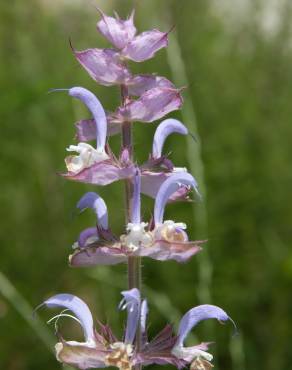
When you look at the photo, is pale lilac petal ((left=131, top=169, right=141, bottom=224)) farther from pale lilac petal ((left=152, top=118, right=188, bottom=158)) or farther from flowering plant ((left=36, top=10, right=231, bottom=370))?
pale lilac petal ((left=152, top=118, right=188, bottom=158))

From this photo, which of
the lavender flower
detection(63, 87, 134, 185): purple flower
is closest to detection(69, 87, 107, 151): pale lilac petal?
detection(63, 87, 134, 185): purple flower

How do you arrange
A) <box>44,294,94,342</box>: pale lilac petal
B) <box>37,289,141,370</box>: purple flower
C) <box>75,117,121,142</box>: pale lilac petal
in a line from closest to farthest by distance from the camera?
<box>37,289,141,370</box>: purple flower → <box>44,294,94,342</box>: pale lilac petal → <box>75,117,121,142</box>: pale lilac petal

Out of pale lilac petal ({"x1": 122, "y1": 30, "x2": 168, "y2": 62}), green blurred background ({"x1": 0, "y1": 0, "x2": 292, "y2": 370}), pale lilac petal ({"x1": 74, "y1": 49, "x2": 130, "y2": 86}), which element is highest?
pale lilac petal ({"x1": 122, "y1": 30, "x2": 168, "y2": 62})

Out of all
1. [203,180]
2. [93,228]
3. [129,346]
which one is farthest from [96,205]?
[203,180]

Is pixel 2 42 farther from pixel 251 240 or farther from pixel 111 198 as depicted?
pixel 251 240

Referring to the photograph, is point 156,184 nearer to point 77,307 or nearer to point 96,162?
point 96,162

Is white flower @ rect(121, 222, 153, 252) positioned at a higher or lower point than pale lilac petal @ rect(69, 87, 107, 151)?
lower
